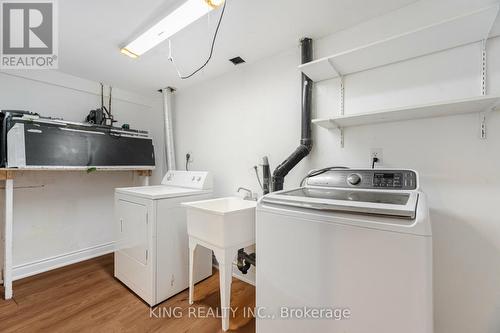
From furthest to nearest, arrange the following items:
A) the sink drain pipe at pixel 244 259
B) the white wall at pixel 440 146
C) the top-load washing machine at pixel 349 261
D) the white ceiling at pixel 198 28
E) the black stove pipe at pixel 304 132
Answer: the sink drain pipe at pixel 244 259 < the black stove pipe at pixel 304 132 < the white ceiling at pixel 198 28 < the white wall at pixel 440 146 < the top-load washing machine at pixel 349 261

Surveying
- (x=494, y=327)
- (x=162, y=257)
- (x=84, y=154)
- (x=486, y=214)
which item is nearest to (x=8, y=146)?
(x=84, y=154)

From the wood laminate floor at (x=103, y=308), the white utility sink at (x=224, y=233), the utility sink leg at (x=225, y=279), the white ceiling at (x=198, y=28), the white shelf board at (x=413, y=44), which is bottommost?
the wood laminate floor at (x=103, y=308)

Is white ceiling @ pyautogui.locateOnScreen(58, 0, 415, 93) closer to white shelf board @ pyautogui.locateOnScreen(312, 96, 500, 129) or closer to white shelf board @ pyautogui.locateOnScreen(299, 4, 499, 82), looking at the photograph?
white shelf board @ pyautogui.locateOnScreen(299, 4, 499, 82)

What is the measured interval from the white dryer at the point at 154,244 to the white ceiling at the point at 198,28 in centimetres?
133

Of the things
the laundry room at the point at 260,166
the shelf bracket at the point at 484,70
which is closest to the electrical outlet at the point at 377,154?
the laundry room at the point at 260,166

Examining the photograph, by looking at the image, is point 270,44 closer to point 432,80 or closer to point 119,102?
point 432,80

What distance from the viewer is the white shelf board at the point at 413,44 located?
42.9 inches

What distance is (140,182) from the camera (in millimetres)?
3189

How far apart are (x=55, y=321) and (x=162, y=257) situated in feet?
2.74

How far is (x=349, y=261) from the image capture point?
91cm

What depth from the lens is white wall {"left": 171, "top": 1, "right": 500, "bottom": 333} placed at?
1.20m

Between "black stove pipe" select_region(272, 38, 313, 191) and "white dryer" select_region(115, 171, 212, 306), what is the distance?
2.91 feet

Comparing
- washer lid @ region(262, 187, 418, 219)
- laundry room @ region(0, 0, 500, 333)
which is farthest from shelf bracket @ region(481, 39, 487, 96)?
washer lid @ region(262, 187, 418, 219)

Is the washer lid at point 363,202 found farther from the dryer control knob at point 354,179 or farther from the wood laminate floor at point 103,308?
the wood laminate floor at point 103,308
